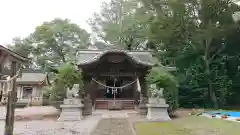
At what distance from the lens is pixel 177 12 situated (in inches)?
676

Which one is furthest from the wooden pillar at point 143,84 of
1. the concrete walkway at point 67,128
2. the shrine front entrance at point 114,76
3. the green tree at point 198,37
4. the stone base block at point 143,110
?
the green tree at point 198,37

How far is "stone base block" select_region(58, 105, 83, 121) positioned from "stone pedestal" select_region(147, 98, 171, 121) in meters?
3.38

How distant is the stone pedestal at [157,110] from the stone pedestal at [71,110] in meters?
3.39

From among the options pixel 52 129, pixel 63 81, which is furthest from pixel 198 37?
pixel 52 129

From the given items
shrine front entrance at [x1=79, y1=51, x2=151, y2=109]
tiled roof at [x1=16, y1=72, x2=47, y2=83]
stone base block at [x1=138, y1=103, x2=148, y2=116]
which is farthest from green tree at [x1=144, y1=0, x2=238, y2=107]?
tiled roof at [x1=16, y1=72, x2=47, y2=83]

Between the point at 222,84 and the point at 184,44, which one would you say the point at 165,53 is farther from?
the point at 222,84

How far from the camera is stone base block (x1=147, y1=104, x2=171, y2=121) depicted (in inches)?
407

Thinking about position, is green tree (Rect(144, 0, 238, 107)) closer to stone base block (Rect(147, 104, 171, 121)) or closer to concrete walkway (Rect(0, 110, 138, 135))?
stone base block (Rect(147, 104, 171, 121))

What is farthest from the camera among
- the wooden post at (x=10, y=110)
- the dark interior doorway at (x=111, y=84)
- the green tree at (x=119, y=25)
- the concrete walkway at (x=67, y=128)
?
the green tree at (x=119, y=25)

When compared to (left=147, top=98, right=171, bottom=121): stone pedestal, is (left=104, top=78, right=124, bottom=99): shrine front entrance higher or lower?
higher

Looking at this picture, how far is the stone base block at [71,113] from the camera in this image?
10219mm

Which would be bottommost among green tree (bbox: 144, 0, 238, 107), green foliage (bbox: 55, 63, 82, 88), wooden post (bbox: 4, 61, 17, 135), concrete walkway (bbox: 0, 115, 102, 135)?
concrete walkway (bbox: 0, 115, 102, 135)

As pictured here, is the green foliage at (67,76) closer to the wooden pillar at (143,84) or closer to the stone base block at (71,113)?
the stone base block at (71,113)

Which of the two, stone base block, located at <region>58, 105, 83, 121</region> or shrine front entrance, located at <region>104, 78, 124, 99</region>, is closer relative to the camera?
stone base block, located at <region>58, 105, 83, 121</region>
